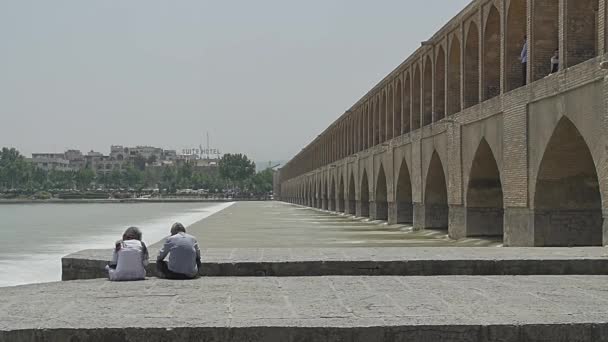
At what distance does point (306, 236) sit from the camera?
23.1 m

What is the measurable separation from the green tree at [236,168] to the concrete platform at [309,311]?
134 meters

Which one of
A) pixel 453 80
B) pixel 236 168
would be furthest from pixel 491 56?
pixel 236 168

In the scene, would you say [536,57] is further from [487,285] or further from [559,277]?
[487,285]

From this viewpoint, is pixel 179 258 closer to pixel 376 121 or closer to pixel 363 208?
pixel 376 121

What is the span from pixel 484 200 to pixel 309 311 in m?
13.9

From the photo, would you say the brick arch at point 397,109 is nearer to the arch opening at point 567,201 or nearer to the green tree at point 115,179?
the arch opening at point 567,201

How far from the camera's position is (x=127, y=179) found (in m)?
156

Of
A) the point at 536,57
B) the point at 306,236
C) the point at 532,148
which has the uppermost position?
the point at 536,57

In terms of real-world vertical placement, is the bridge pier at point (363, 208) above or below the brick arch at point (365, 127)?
below

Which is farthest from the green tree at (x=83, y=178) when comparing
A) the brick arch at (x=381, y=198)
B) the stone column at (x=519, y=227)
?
the stone column at (x=519, y=227)

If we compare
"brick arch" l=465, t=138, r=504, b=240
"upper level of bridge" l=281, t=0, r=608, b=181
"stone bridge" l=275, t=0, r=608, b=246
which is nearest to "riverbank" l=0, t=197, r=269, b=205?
"upper level of bridge" l=281, t=0, r=608, b=181

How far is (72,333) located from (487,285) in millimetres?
3985

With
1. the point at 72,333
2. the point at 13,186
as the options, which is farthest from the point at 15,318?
the point at 13,186

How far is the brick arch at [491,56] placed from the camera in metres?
18.2
